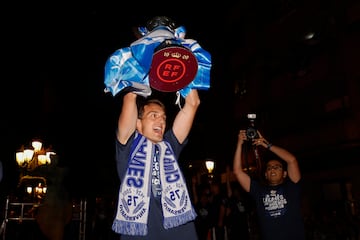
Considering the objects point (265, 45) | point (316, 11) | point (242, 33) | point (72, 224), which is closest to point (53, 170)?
point (72, 224)

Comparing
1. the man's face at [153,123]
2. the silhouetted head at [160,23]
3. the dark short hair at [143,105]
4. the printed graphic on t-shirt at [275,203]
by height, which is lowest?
the printed graphic on t-shirt at [275,203]

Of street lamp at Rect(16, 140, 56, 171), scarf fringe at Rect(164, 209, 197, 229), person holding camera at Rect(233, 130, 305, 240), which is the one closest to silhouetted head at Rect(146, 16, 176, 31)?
scarf fringe at Rect(164, 209, 197, 229)

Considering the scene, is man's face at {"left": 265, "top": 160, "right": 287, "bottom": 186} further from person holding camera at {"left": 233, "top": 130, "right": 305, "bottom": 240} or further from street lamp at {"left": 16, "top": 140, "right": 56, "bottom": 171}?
street lamp at {"left": 16, "top": 140, "right": 56, "bottom": 171}

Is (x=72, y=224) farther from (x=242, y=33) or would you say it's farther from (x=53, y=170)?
(x=242, y=33)

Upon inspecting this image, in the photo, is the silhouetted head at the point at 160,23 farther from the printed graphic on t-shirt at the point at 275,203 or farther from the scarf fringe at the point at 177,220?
the printed graphic on t-shirt at the point at 275,203

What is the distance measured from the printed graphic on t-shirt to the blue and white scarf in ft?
7.11

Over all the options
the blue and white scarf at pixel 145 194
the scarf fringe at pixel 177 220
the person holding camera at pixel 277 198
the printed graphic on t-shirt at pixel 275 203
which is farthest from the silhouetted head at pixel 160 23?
the printed graphic on t-shirt at pixel 275 203

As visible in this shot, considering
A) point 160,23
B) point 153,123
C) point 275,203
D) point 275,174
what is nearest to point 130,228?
point 153,123

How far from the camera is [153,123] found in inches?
113

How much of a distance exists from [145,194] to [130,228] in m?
0.24

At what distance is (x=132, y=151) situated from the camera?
8.91 feet

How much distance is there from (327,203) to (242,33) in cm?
1234

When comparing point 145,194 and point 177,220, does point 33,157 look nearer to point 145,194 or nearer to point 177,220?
point 145,194

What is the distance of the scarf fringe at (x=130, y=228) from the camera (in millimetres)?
2471
